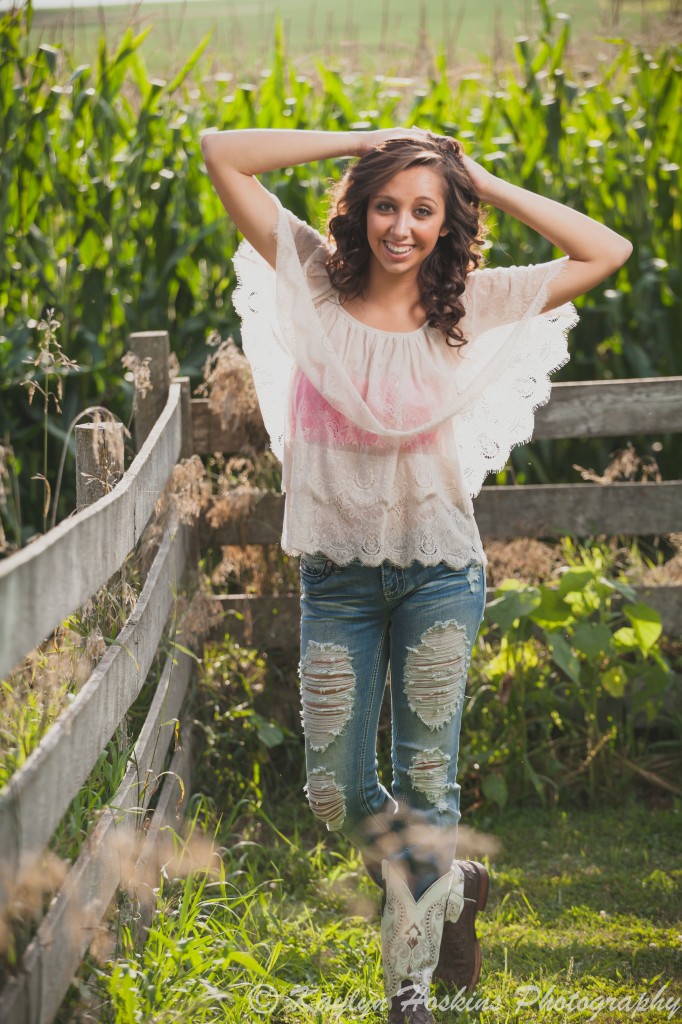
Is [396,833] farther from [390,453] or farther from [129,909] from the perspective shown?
[390,453]

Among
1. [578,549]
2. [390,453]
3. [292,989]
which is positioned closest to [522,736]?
[578,549]

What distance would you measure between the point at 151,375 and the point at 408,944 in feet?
6.46

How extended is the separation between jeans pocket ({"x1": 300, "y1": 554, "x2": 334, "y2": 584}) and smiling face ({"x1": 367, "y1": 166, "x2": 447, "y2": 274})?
2.10 ft

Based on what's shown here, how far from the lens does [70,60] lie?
19.5ft

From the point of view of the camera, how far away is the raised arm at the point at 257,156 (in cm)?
248

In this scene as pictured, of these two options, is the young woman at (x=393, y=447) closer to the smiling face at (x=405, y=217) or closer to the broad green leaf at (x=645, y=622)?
the smiling face at (x=405, y=217)

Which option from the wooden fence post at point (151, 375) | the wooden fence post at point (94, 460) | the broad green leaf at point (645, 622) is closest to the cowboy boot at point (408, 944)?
the wooden fence post at point (94, 460)

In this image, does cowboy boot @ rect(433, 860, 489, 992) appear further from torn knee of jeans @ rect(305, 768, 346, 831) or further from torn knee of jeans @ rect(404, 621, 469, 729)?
torn knee of jeans @ rect(404, 621, 469, 729)

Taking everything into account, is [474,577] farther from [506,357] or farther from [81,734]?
[81,734]

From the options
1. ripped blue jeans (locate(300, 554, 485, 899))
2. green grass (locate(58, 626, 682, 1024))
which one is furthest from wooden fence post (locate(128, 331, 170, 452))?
ripped blue jeans (locate(300, 554, 485, 899))

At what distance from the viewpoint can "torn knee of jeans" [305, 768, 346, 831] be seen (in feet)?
8.25

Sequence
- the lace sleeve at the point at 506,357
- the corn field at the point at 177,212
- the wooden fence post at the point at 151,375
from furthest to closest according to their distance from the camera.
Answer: the corn field at the point at 177,212 < the wooden fence post at the point at 151,375 < the lace sleeve at the point at 506,357

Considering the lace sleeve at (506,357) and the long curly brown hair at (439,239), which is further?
the lace sleeve at (506,357)

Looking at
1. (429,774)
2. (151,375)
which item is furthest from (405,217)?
(151,375)
